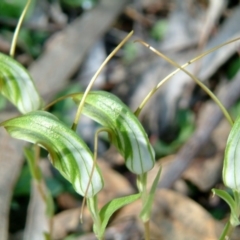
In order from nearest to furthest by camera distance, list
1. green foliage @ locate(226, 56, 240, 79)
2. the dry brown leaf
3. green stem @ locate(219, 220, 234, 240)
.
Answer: green stem @ locate(219, 220, 234, 240), the dry brown leaf, green foliage @ locate(226, 56, 240, 79)

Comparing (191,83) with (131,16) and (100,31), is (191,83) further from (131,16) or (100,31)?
(131,16)

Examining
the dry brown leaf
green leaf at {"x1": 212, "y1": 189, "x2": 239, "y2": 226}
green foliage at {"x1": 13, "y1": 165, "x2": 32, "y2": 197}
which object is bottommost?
green foliage at {"x1": 13, "y1": 165, "x2": 32, "y2": 197}

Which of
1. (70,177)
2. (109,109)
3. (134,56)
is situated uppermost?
(109,109)

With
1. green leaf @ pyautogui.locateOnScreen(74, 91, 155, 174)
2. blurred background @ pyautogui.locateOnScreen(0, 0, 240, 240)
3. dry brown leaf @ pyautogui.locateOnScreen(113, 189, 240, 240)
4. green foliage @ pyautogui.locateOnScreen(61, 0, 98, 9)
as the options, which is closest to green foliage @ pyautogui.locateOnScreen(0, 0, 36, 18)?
blurred background @ pyautogui.locateOnScreen(0, 0, 240, 240)

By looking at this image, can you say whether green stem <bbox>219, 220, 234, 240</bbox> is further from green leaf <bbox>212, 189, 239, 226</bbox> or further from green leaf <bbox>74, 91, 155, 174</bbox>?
green leaf <bbox>74, 91, 155, 174</bbox>

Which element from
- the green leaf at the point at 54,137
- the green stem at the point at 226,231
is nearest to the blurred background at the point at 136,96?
the green stem at the point at 226,231

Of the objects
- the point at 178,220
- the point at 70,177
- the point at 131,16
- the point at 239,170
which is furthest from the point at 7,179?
the point at 131,16
